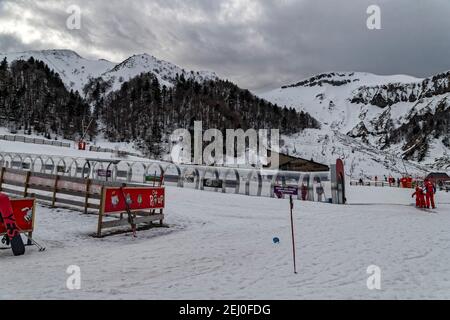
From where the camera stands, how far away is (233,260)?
7629 millimetres

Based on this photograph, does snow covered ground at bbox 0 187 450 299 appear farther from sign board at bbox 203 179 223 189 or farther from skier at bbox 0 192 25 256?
sign board at bbox 203 179 223 189

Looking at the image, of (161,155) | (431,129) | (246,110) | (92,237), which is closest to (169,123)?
(161,155)

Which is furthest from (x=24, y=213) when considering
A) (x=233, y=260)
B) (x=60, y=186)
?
(x=60, y=186)

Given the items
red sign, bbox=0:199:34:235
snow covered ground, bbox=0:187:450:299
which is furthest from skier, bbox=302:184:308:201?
red sign, bbox=0:199:34:235

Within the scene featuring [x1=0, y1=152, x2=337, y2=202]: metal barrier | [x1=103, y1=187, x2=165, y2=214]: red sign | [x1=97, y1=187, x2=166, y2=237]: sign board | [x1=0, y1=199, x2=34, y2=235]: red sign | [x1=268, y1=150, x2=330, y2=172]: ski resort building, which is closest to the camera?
[x1=0, y1=199, x2=34, y2=235]: red sign

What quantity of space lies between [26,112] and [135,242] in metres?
114

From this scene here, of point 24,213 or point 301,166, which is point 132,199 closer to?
point 24,213

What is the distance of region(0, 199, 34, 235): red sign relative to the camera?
842cm

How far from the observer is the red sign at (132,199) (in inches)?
415

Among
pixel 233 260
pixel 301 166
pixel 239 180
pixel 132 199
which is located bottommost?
pixel 233 260

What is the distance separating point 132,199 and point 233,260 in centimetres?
489

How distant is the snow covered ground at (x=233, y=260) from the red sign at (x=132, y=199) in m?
0.91

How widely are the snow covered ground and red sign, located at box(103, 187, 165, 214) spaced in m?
0.91

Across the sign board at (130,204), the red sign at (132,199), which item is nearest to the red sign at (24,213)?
the sign board at (130,204)
